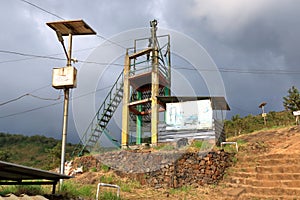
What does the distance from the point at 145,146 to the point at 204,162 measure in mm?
3516

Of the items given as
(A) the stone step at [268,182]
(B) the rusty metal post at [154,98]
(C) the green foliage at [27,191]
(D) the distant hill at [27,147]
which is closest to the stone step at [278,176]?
(A) the stone step at [268,182]

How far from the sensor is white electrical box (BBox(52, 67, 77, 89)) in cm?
931

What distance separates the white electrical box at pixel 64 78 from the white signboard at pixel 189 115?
6.83m

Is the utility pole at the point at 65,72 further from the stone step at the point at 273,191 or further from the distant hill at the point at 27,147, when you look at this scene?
the distant hill at the point at 27,147

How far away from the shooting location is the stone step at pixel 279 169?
35.5 feet

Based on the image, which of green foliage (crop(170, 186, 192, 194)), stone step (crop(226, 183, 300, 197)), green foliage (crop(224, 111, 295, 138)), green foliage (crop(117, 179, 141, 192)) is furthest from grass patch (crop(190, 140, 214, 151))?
green foliage (crop(224, 111, 295, 138))

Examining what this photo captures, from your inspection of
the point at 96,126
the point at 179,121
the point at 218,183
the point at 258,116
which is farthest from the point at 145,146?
the point at 258,116

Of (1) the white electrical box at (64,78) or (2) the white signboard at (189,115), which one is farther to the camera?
(2) the white signboard at (189,115)

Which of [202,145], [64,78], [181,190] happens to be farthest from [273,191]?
[64,78]

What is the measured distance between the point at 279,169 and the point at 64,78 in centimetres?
871

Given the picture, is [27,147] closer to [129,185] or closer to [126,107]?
[126,107]

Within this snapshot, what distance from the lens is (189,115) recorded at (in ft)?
48.5

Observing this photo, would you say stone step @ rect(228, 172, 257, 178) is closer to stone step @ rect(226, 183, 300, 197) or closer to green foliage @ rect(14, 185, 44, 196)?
stone step @ rect(226, 183, 300, 197)

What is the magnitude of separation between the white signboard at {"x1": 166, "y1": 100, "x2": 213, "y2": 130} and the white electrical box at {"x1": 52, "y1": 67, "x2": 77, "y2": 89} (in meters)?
6.83
